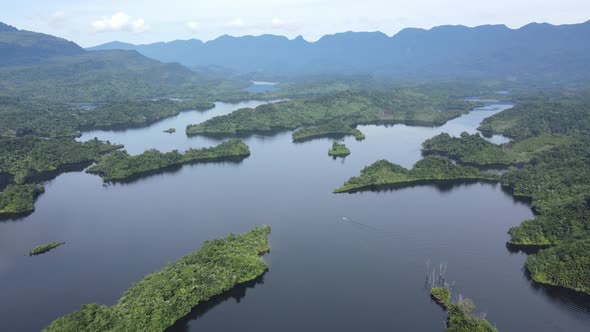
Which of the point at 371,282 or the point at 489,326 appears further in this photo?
the point at 371,282

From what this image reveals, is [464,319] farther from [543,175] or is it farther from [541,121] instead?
[541,121]

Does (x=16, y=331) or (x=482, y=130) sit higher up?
(x=482, y=130)

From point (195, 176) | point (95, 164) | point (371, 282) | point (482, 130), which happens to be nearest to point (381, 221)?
point (371, 282)

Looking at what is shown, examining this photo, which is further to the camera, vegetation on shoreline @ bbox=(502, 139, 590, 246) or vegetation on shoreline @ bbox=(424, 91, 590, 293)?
vegetation on shoreline @ bbox=(502, 139, 590, 246)

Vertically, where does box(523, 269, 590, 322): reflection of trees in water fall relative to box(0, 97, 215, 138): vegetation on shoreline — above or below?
below

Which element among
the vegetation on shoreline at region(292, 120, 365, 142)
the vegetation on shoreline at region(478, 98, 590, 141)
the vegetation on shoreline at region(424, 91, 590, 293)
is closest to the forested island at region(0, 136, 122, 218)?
the vegetation on shoreline at region(292, 120, 365, 142)

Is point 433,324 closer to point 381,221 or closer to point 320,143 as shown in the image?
point 381,221

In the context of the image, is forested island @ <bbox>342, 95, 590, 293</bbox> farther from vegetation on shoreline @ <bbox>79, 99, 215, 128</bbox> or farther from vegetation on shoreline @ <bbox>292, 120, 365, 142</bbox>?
vegetation on shoreline @ <bbox>79, 99, 215, 128</bbox>
